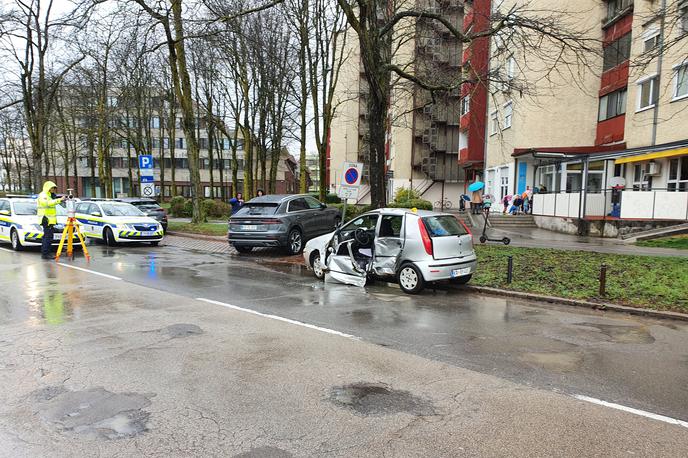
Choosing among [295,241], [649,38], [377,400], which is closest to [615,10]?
[649,38]

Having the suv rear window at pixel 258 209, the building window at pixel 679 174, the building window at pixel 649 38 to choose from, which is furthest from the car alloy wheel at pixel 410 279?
the building window at pixel 649 38

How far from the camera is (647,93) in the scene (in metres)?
22.5

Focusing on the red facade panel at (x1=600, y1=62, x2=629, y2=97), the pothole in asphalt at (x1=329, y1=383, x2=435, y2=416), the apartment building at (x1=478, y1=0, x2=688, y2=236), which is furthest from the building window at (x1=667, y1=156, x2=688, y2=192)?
the pothole in asphalt at (x1=329, y1=383, x2=435, y2=416)

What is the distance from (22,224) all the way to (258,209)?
7144 millimetres

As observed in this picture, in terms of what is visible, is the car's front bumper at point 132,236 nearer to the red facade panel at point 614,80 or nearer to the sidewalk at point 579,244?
the sidewalk at point 579,244

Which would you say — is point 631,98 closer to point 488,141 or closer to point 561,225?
point 561,225

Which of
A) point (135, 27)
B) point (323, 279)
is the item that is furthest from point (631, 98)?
point (135, 27)

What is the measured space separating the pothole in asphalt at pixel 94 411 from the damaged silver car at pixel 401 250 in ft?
19.5

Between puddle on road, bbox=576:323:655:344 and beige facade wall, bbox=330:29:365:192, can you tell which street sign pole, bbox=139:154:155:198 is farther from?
beige facade wall, bbox=330:29:365:192

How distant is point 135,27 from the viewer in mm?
15008

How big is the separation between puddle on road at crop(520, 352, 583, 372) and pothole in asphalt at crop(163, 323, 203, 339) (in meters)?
4.03

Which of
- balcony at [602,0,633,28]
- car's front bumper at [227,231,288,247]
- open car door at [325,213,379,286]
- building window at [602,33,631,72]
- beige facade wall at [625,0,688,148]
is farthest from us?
building window at [602,33,631,72]

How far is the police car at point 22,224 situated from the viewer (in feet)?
48.4

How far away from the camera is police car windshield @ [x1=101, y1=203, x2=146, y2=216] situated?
17.2 m
